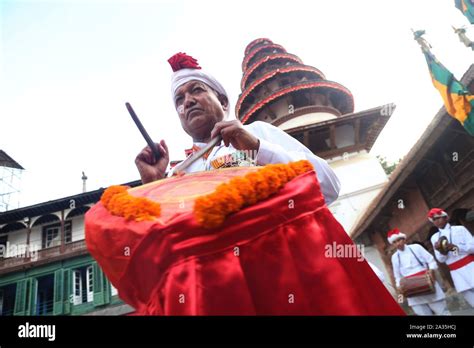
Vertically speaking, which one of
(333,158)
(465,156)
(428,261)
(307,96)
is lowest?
(428,261)

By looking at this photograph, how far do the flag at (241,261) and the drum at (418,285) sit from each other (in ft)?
14.5

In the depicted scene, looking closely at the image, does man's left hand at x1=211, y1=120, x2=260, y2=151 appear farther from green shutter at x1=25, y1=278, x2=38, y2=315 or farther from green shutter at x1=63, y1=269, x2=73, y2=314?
green shutter at x1=25, y1=278, x2=38, y2=315

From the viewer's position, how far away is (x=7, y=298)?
1360cm

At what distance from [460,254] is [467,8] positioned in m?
3.97

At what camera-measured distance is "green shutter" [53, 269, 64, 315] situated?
12.6m

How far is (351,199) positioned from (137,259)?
10.5 meters

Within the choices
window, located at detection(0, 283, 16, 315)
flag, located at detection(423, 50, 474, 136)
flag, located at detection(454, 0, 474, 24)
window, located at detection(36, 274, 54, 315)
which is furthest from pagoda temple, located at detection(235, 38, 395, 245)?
window, located at detection(0, 283, 16, 315)

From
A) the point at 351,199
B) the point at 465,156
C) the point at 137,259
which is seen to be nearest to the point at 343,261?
the point at 137,259

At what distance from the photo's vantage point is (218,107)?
1.79 metres

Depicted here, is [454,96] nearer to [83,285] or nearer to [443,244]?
[443,244]

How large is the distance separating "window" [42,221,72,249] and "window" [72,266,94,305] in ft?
6.55
